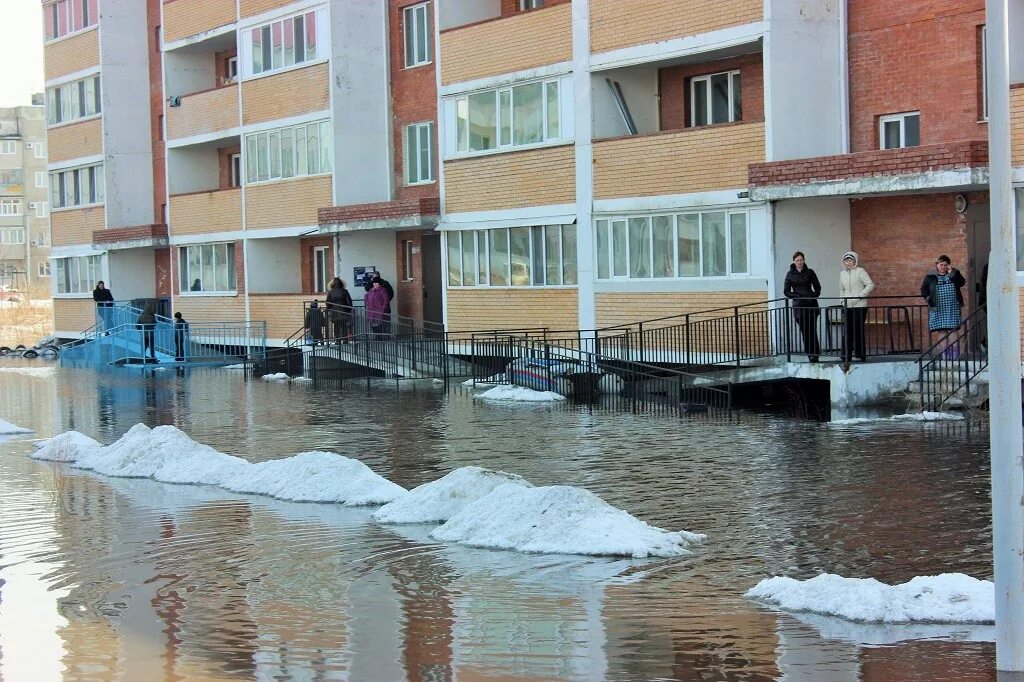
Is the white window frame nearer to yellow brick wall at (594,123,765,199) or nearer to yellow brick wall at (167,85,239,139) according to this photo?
yellow brick wall at (167,85,239,139)

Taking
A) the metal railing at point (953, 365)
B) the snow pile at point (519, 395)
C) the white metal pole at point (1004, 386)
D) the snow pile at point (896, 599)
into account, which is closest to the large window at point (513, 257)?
the snow pile at point (519, 395)

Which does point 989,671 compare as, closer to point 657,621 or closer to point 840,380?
point 657,621

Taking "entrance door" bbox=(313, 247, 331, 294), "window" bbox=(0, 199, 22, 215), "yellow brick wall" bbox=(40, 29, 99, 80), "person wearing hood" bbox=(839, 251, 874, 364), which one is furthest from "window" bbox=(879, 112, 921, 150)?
"window" bbox=(0, 199, 22, 215)

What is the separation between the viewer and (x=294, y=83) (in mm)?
39281

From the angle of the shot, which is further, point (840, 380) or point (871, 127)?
point (871, 127)

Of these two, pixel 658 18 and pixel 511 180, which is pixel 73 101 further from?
pixel 658 18

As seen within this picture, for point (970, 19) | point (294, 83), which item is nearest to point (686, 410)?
point (970, 19)

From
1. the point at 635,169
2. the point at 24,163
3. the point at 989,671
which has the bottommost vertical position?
the point at 989,671

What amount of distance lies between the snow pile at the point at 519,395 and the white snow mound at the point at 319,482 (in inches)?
415

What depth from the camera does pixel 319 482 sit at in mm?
15352

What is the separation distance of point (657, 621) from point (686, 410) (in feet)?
46.8

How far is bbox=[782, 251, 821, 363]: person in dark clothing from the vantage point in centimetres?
2331

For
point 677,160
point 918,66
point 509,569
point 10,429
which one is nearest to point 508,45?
point 677,160

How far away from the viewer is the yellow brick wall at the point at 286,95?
3812 cm
